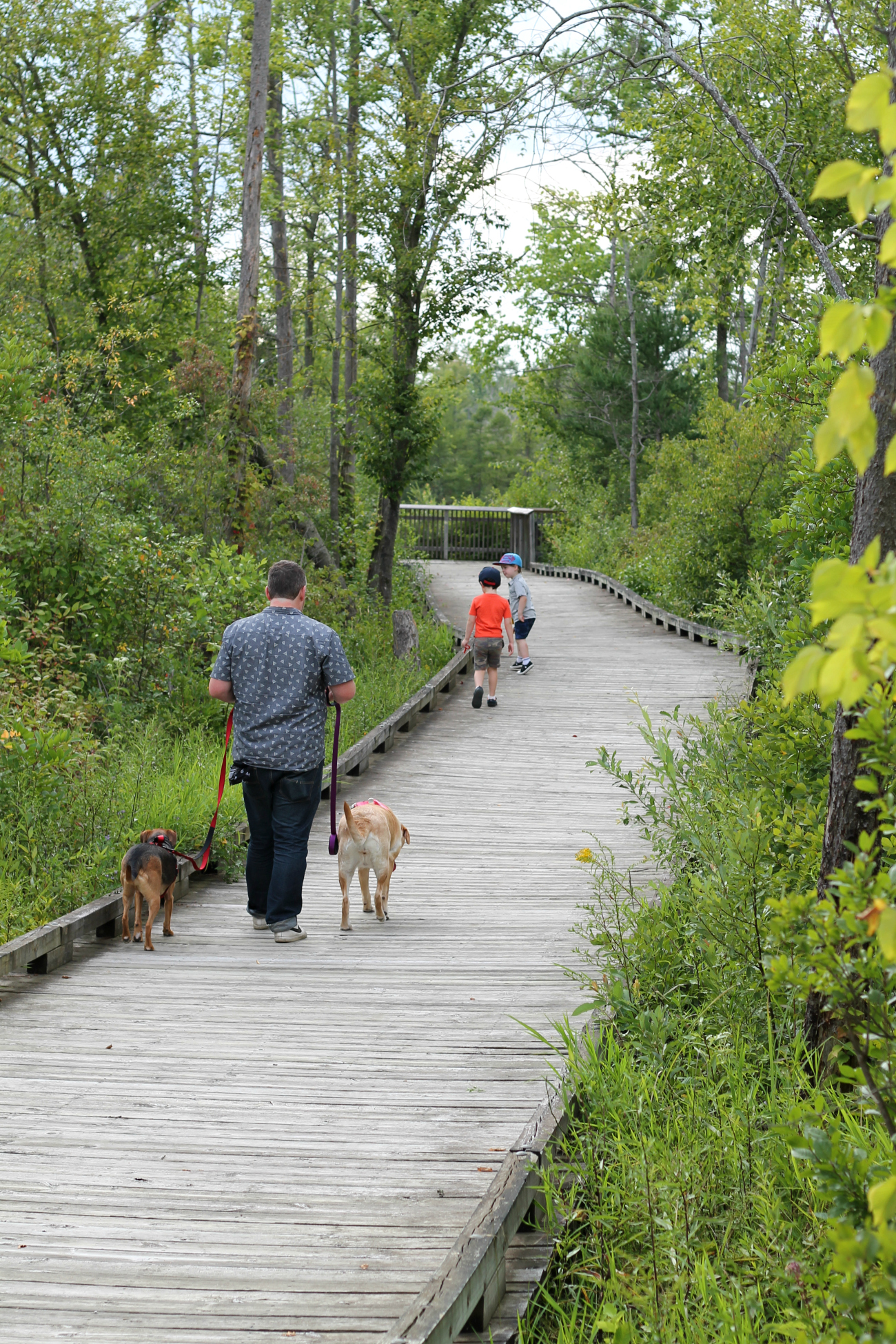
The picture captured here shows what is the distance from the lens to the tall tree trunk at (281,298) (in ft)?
68.2

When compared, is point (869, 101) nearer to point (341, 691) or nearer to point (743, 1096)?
point (743, 1096)

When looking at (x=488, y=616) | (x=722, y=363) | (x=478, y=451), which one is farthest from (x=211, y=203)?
(x=478, y=451)

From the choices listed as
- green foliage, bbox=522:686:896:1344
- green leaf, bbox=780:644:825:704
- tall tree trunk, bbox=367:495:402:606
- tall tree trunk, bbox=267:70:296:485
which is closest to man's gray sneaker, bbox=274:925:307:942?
green foliage, bbox=522:686:896:1344

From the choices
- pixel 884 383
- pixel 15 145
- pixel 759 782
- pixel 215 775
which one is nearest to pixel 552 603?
pixel 15 145

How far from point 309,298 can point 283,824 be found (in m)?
25.0

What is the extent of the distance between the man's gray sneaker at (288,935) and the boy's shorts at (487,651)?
26.2ft

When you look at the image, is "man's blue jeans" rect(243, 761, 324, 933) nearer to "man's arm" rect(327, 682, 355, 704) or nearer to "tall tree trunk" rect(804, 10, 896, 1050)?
"man's arm" rect(327, 682, 355, 704)

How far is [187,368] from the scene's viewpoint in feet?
61.0

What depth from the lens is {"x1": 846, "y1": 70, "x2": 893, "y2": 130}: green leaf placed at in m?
1.61

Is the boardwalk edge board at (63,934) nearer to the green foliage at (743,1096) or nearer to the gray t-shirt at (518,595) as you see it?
the green foliage at (743,1096)

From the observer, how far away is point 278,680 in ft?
22.5

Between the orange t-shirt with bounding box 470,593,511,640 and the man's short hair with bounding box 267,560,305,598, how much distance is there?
25.3 ft

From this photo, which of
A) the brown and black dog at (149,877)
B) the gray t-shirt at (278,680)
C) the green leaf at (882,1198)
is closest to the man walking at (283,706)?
the gray t-shirt at (278,680)

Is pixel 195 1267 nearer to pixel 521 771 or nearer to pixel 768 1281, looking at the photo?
pixel 768 1281
